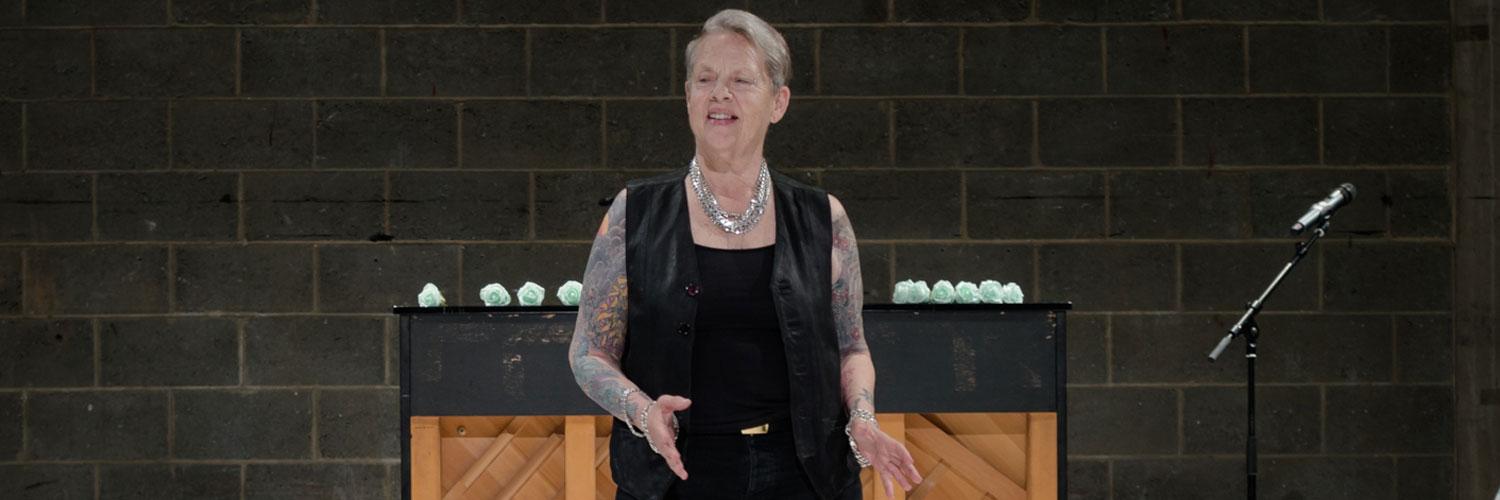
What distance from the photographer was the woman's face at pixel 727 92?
1784mm

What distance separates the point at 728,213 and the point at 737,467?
319 mm

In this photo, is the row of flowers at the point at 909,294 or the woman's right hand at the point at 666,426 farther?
the row of flowers at the point at 909,294

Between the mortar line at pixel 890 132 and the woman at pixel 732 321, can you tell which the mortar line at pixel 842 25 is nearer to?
the mortar line at pixel 890 132

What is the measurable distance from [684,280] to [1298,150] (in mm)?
3574

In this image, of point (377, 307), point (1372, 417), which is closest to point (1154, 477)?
point (1372, 417)

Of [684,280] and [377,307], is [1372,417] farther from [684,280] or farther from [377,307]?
[684,280]

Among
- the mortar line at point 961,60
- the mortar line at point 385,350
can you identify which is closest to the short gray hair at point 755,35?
the mortar line at point 961,60

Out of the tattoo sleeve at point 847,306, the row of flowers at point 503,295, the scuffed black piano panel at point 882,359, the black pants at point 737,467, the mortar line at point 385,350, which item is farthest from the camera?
the mortar line at point 385,350

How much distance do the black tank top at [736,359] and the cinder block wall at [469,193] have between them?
9.77ft

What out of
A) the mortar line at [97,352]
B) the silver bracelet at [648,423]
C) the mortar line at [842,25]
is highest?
the mortar line at [842,25]

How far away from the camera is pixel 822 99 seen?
473 centimetres

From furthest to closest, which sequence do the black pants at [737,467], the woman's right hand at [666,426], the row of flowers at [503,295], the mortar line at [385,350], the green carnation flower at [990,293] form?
the mortar line at [385,350] → the green carnation flower at [990,293] → the row of flowers at [503,295] → the black pants at [737,467] → the woman's right hand at [666,426]

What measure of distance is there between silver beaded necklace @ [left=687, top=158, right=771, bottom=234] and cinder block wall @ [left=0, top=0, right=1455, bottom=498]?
113 inches

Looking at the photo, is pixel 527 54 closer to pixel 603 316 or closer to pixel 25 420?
pixel 25 420
